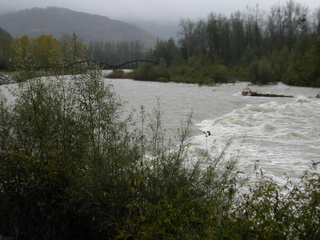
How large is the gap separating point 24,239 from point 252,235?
3910 mm

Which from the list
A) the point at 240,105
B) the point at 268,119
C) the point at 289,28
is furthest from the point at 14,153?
the point at 289,28

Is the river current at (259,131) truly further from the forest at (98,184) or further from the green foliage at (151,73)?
the green foliage at (151,73)

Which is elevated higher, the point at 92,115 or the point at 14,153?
A: the point at 92,115

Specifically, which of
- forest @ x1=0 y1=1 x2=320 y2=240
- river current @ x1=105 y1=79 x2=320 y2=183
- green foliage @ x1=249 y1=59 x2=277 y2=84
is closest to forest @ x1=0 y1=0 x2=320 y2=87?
green foliage @ x1=249 y1=59 x2=277 y2=84

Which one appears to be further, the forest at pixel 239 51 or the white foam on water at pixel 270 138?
the forest at pixel 239 51

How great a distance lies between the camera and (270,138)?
16.7 meters

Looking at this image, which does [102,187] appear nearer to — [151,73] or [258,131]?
[258,131]

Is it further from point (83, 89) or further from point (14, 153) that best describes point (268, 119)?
point (14, 153)

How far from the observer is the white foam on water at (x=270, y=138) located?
1269 cm

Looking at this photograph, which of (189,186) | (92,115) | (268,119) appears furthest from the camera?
(268,119)

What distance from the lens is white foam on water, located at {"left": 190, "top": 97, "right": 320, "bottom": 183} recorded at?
12.7 metres

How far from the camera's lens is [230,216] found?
13.2ft

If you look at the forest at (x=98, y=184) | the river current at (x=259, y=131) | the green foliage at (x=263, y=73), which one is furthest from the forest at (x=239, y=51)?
the forest at (x=98, y=184)

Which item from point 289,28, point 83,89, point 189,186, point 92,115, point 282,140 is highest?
point 289,28
